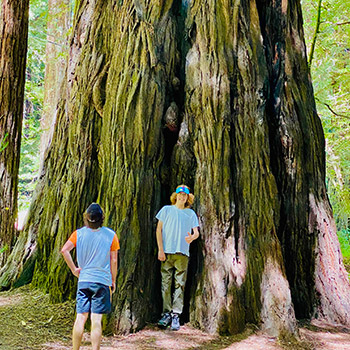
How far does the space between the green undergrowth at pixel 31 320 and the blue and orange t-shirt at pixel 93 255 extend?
1.29m

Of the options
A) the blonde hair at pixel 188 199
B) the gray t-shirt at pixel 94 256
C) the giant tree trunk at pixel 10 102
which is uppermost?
the giant tree trunk at pixel 10 102

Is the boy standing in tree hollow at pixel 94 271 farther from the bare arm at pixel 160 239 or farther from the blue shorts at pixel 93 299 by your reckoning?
the bare arm at pixel 160 239

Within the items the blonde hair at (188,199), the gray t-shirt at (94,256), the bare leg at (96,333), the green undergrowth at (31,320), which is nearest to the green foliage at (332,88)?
the blonde hair at (188,199)

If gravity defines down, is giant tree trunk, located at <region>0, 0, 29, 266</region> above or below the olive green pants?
above

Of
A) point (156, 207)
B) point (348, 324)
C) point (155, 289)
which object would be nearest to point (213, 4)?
point (156, 207)

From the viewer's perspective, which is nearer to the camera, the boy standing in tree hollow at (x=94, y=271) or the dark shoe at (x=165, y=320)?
the boy standing in tree hollow at (x=94, y=271)

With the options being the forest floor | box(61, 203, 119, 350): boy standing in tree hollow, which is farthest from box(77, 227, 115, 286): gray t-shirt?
the forest floor

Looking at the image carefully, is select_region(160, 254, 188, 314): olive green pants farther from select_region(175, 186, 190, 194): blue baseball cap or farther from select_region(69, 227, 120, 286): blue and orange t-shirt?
select_region(69, 227, 120, 286): blue and orange t-shirt

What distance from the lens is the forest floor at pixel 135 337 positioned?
498cm

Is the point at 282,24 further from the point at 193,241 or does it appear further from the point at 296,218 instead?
the point at 193,241

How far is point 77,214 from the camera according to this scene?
258 inches

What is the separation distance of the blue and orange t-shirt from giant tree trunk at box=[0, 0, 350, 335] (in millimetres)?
1274

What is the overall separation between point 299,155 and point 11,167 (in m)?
4.97

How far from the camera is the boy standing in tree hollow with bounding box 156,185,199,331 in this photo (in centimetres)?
569
